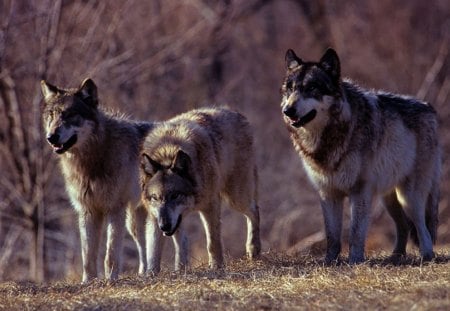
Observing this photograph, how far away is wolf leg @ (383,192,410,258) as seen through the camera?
1200 centimetres

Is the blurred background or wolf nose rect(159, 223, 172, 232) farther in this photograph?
the blurred background

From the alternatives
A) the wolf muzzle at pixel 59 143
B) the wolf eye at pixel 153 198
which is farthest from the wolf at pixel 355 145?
the wolf muzzle at pixel 59 143

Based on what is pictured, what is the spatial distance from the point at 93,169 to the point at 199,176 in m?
1.23

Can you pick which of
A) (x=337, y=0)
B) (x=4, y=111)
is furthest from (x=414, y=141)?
(x=337, y=0)

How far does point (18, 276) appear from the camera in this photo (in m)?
18.8

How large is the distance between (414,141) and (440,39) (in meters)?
18.8

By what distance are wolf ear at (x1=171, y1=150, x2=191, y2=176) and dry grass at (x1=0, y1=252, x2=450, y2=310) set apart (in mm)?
1076

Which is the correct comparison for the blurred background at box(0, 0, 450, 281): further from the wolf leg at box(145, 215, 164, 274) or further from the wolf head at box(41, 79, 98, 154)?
the wolf head at box(41, 79, 98, 154)

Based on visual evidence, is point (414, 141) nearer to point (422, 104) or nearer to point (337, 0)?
point (422, 104)

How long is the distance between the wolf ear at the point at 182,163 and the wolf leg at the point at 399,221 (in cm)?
261

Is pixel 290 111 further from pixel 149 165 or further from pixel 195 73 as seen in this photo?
pixel 195 73

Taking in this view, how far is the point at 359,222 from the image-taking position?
A: 11.0 metres

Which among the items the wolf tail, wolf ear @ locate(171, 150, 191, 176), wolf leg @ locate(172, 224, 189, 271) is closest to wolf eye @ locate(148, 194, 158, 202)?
wolf ear @ locate(171, 150, 191, 176)

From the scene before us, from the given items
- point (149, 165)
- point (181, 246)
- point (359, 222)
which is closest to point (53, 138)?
point (149, 165)
